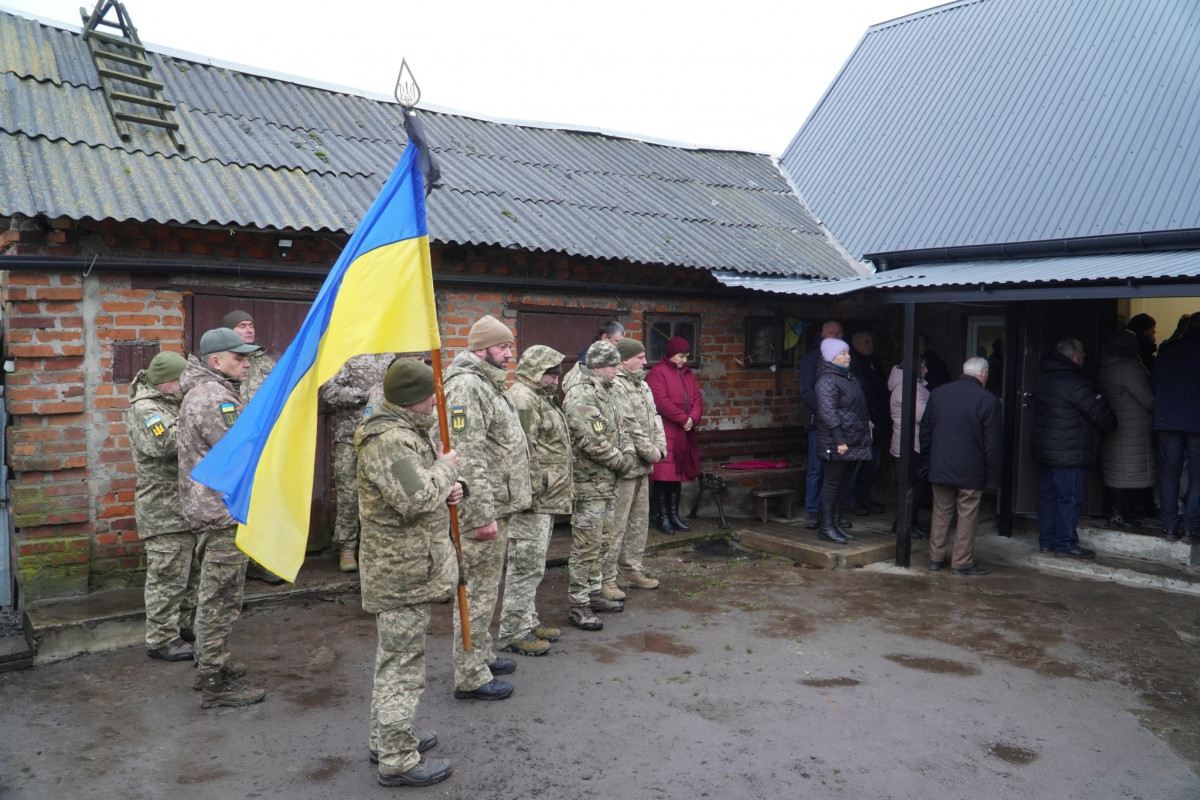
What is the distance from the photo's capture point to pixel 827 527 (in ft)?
26.7

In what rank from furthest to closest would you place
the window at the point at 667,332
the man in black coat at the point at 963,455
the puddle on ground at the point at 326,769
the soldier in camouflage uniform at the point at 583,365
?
the window at the point at 667,332 → the man in black coat at the point at 963,455 → the soldier in camouflage uniform at the point at 583,365 → the puddle on ground at the point at 326,769

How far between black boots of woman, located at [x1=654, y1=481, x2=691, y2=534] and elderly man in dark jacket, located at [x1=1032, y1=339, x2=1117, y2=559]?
3.33 meters

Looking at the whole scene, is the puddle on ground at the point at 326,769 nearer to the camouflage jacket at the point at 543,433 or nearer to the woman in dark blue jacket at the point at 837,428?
the camouflage jacket at the point at 543,433

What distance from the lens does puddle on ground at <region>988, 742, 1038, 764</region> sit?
13.5 ft

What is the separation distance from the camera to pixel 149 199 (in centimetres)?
A: 603

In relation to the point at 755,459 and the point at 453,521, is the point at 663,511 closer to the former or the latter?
the point at 755,459

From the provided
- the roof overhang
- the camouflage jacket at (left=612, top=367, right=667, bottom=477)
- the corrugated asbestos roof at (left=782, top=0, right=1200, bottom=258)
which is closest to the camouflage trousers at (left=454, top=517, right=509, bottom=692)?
the camouflage jacket at (left=612, top=367, right=667, bottom=477)

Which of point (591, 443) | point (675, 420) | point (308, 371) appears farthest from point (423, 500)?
point (675, 420)

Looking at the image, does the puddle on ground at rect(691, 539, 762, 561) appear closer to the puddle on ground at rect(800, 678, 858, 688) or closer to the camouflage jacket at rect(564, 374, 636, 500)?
the camouflage jacket at rect(564, 374, 636, 500)

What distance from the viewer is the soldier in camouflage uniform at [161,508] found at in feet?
16.9

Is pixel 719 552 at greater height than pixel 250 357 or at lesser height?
lesser

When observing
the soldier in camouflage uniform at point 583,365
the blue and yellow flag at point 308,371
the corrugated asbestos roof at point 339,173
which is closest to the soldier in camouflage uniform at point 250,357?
the corrugated asbestos roof at point 339,173

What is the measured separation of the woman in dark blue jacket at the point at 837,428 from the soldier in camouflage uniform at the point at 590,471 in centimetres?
260

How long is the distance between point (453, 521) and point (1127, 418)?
6878 mm
